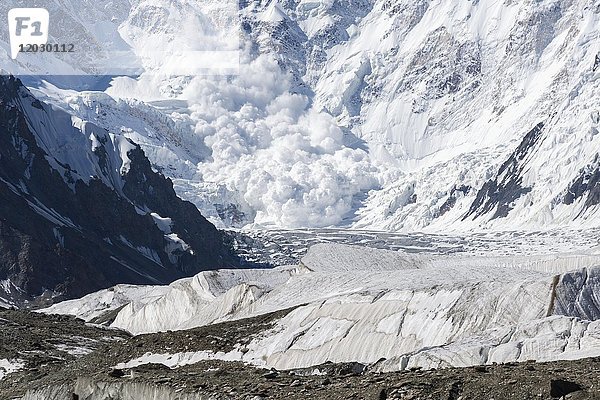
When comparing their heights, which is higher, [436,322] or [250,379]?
[250,379]

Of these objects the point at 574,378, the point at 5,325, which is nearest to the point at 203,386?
the point at 574,378

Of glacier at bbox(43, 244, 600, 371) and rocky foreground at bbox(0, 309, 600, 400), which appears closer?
rocky foreground at bbox(0, 309, 600, 400)

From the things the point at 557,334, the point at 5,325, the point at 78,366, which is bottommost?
the point at 5,325

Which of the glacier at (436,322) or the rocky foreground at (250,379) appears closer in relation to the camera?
the rocky foreground at (250,379)

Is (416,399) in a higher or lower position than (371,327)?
higher

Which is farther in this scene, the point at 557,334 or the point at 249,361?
the point at 249,361

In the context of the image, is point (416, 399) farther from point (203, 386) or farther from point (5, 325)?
point (5, 325)

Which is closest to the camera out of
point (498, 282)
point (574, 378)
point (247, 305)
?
point (574, 378)

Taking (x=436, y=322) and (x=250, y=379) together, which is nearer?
(x=250, y=379)
